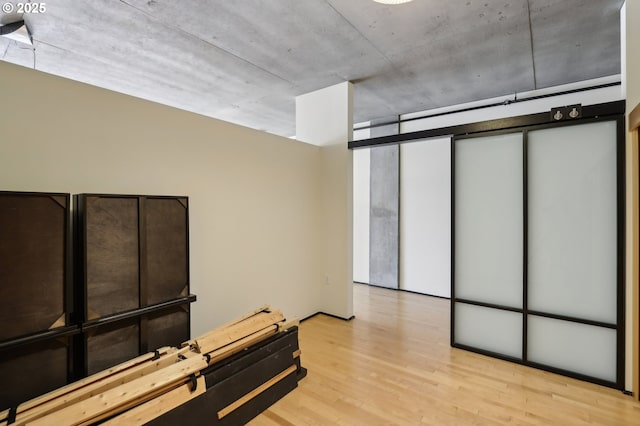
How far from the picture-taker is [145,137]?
8.45ft

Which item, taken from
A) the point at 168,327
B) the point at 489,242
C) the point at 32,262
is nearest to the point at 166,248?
the point at 168,327

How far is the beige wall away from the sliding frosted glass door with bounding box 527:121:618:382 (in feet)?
8.60

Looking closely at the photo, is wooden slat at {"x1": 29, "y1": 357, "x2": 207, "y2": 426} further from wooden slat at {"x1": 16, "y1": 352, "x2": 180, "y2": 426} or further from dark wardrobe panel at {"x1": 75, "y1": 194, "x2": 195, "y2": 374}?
dark wardrobe panel at {"x1": 75, "y1": 194, "x2": 195, "y2": 374}

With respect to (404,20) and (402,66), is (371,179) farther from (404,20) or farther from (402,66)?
(404,20)

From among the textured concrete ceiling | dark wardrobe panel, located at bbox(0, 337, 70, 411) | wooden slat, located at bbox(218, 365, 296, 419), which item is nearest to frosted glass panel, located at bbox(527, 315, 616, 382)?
wooden slat, located at bbox(218, 365, 296, 419)

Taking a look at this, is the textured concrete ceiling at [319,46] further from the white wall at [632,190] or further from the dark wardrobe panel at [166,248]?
the dark wardrobe panel at [166,248]

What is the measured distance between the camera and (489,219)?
10.5 feet

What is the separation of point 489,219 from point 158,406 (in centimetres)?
324

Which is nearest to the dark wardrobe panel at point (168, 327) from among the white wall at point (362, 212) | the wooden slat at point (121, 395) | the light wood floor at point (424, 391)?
the wooden slat at point (121, 395)

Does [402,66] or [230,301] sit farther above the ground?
[402,66]

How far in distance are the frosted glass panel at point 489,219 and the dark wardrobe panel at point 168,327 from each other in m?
2.78

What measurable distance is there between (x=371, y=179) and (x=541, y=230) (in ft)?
11.4

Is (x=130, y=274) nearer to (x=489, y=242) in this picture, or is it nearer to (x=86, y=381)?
(x=86, y=381)

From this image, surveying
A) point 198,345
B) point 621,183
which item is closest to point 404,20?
point 621,183
